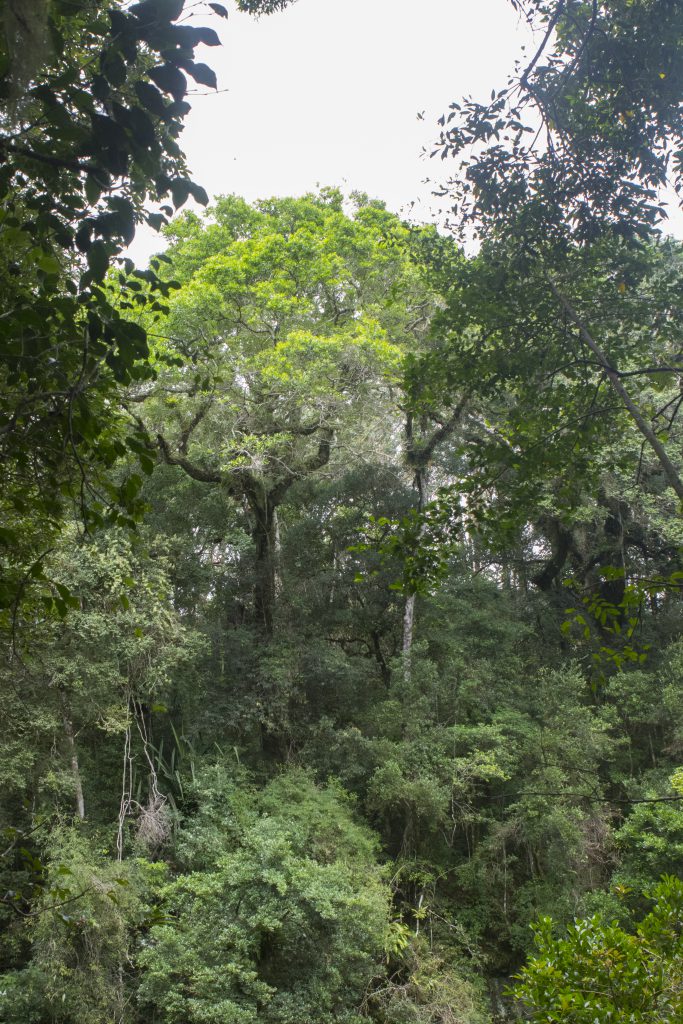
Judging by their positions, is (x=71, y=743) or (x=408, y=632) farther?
(x=408, y=632)

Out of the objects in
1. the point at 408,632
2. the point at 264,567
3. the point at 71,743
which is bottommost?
the point at 71,743

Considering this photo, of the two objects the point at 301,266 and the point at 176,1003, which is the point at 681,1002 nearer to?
the point at 176,1003

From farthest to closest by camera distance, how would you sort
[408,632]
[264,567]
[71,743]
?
[264,567] < [408,632] < [71,743]

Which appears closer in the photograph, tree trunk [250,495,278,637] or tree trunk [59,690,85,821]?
tree trunk [59,690,85,821]

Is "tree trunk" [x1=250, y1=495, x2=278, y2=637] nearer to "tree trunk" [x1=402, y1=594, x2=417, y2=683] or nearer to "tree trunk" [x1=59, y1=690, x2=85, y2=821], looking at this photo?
"tree trunk" [x1=402, y1=594, x2=417, y2=683]

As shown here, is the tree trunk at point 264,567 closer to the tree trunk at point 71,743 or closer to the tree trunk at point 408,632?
the tree trunk at point 408,632

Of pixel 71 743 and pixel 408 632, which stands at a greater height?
pixel 408 632

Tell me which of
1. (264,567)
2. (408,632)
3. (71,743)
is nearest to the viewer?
(71,743)

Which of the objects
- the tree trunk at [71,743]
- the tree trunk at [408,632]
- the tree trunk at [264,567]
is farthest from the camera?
the tree trunk at [264,567]

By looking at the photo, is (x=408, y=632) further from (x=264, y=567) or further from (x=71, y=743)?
(x=71, y=743)

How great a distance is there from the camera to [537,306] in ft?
9.29

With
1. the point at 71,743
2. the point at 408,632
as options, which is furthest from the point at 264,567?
the point at 71,743

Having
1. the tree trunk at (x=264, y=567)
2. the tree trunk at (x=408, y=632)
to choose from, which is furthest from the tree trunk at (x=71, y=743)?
the tree trunk at (x=408, y=632)

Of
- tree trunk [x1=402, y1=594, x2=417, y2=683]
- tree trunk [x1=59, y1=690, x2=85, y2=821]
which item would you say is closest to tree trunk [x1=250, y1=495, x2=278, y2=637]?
tree trunk [x1=402, y1=594, x2=417, y2=683]
